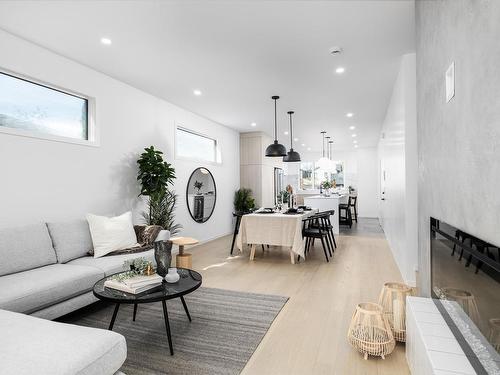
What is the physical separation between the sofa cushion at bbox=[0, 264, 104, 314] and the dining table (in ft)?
8.35

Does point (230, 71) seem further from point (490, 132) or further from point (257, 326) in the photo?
point (490, 132)

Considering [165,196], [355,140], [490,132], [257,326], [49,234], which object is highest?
[355,140]

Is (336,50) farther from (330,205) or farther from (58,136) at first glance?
(330,205)

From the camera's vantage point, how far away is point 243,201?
Result: 7.75 metres

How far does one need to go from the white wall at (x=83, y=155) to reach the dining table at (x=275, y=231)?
145 centimetres

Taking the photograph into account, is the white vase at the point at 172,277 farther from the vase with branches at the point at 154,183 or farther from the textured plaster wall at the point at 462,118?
the vase with branches at the point at 154,183

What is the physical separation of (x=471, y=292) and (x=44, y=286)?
2816 millimetres

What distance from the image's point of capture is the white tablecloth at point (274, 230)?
181 inches

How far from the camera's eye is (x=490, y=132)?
1.15m

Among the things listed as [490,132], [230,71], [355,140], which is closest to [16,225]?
[230,71]

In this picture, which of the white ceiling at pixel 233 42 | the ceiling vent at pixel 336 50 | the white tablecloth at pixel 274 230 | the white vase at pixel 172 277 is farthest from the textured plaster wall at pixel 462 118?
the white tablecloth at pixel 274 230

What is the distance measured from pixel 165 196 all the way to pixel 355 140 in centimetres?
735

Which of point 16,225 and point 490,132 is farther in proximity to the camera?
point 16,225

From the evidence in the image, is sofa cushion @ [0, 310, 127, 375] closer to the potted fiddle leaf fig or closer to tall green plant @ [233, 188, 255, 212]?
the potted fiddle leaf fig
